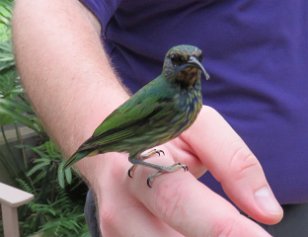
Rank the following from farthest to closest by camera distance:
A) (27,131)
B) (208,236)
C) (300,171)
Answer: (27,131) → (300,171) → (208,236)

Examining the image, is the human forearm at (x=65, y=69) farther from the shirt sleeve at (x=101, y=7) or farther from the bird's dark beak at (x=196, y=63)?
the bird's dark beak at (x=196, y=63)

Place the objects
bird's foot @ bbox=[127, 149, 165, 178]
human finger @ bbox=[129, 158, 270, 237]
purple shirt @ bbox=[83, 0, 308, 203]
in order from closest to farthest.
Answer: human finger @ bbox=[129, 158, 270, 237] → bird's foot @ bbox=[127, 149, 165, 178] → purple shirt @ bbox=[83, 0, 308, 203]

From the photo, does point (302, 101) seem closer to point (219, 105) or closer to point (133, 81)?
point (219, 105)

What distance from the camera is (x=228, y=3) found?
1224mm

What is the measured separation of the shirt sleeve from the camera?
47.4 inches

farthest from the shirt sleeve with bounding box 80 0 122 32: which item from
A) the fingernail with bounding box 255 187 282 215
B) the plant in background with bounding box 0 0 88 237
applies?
the plant in background with bounding box 0 0 88 237

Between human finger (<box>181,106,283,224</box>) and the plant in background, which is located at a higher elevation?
human finger (<box>181,106,283,224</box>)

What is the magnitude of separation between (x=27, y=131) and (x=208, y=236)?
2787 mm

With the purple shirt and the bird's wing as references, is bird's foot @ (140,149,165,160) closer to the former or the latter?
the bird's wing

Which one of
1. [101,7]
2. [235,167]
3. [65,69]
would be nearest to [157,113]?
[235,167]

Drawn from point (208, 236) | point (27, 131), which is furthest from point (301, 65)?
point (27, 131)

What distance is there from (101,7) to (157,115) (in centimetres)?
50

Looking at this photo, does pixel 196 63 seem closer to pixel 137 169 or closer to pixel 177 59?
pixel 177 59

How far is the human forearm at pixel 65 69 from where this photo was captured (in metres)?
0.92
